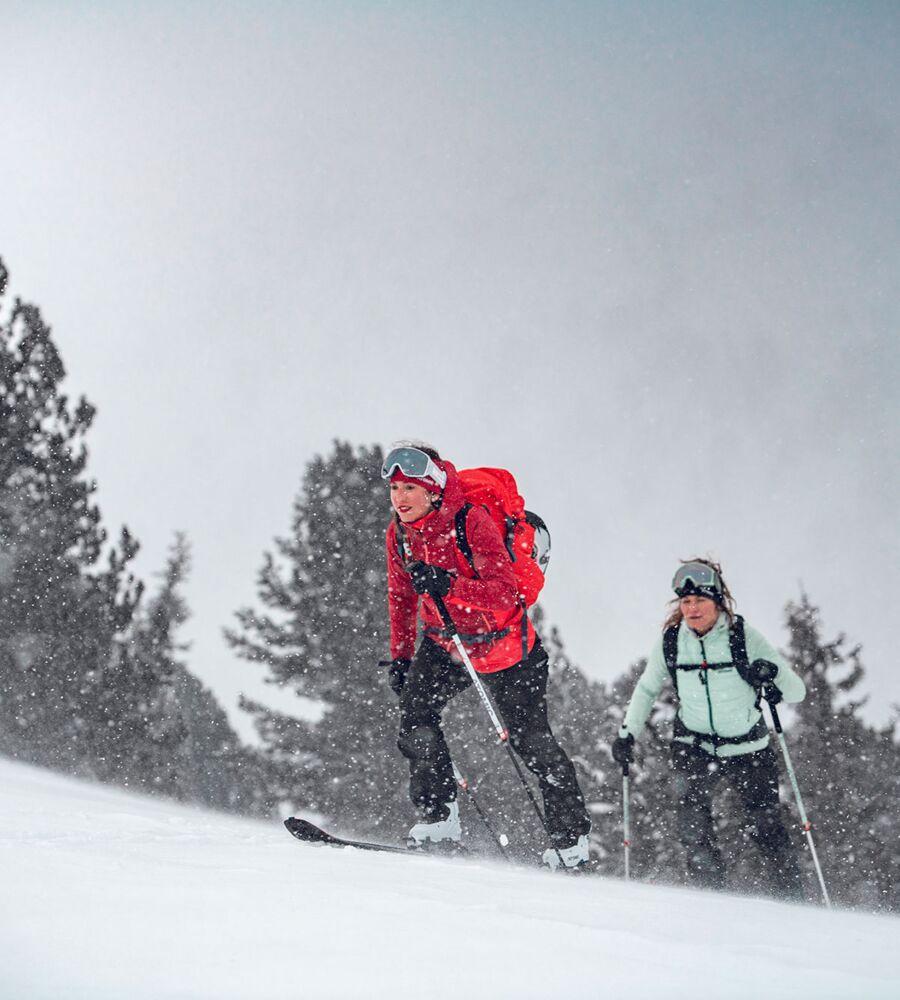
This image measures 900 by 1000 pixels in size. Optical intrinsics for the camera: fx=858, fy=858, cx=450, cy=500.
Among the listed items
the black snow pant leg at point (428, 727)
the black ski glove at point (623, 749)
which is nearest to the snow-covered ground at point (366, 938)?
the black snow pant leg at point (428, 727)

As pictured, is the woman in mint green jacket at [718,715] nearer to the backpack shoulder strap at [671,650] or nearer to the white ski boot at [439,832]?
the backpack shoulder strap at [671,650]

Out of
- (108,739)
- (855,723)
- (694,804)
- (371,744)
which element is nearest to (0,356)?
(108,739)

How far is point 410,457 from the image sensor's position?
442cm

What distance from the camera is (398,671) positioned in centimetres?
487

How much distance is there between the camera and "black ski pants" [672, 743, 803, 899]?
4617 mm

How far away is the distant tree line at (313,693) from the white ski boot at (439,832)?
10391 mm

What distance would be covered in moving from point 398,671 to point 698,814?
185 cm

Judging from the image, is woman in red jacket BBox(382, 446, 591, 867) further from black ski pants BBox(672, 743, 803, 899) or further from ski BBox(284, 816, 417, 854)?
black ski pants BBox(672, 743, 803, 899)

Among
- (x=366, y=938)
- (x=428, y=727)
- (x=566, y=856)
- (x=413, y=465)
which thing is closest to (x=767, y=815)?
(x=566, y=856)

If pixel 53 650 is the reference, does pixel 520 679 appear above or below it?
below

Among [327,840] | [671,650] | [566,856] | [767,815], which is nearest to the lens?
[327,840]

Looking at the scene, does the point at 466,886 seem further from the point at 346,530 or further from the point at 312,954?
the point at 346,530

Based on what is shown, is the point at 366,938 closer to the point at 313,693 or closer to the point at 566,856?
the point at 566,856

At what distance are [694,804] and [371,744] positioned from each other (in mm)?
11726
